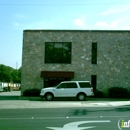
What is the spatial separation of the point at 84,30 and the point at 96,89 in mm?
6969

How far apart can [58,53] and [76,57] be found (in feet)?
7.06

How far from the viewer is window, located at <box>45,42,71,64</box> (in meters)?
29.0

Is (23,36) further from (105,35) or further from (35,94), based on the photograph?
(105,35)

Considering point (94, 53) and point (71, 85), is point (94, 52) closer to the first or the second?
point (94, 53)

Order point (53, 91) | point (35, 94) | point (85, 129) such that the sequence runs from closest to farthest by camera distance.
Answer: point (85, 129) → point (53, 91) → point (35, 94)

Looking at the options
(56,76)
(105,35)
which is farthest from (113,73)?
(56,76)

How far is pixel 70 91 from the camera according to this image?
24.0 meters

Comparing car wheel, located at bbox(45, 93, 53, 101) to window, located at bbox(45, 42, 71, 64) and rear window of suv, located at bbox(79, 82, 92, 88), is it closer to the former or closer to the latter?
rear window of suv, located at bbox(79, 82, 92, 88)

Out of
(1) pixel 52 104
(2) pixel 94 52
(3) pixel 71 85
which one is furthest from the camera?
(2) pixel 94 52

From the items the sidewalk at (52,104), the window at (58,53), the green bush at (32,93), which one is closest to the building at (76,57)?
the window at (58,53)

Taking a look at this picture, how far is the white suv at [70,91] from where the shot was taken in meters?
23.9

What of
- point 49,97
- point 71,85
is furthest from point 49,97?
point 71,85

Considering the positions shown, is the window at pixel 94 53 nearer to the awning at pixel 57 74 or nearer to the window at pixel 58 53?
the window at pixel 58 53

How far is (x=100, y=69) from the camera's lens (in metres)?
28.5
